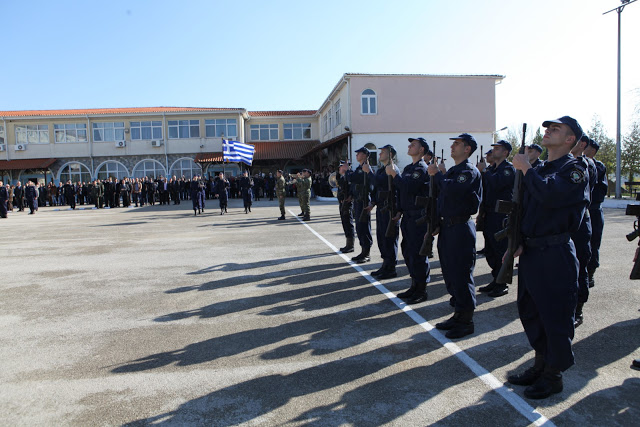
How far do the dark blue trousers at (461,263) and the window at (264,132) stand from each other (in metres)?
38.5

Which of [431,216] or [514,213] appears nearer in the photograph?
[514,213]

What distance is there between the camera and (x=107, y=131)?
38500 mm

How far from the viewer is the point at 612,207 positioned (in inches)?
775

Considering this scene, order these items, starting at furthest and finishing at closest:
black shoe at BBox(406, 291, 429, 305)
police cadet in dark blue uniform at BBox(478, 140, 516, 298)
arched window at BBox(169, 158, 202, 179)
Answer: arched window at BBox(169, 158, 202, 179) < police cadet in dark blue uniform at BBox(478, 140, 516, 298) < black shoe at BBox(406, 291, 429, 305)

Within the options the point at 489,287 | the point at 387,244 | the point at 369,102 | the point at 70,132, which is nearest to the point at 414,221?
the point at 387,244

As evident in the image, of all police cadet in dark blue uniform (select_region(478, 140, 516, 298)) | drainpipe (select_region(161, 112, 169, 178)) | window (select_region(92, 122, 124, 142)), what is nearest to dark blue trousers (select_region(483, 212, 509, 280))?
police cadet in dark blue uniform (select_region(478, 140, 516, 298))

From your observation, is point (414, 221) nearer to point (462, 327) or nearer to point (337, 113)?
point (462, 327)

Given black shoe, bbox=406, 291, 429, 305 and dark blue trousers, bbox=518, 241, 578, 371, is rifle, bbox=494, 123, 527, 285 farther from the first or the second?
black shoe, bbox=406, 291, 429, 305

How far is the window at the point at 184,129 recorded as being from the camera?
126 ft

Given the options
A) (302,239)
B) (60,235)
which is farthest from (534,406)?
(60,235)

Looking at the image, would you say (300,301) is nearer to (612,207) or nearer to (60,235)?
(60,235)

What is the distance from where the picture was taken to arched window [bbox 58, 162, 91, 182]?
38.4m

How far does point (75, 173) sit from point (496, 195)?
131ft

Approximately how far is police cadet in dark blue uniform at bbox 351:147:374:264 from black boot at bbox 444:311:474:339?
354 cm
